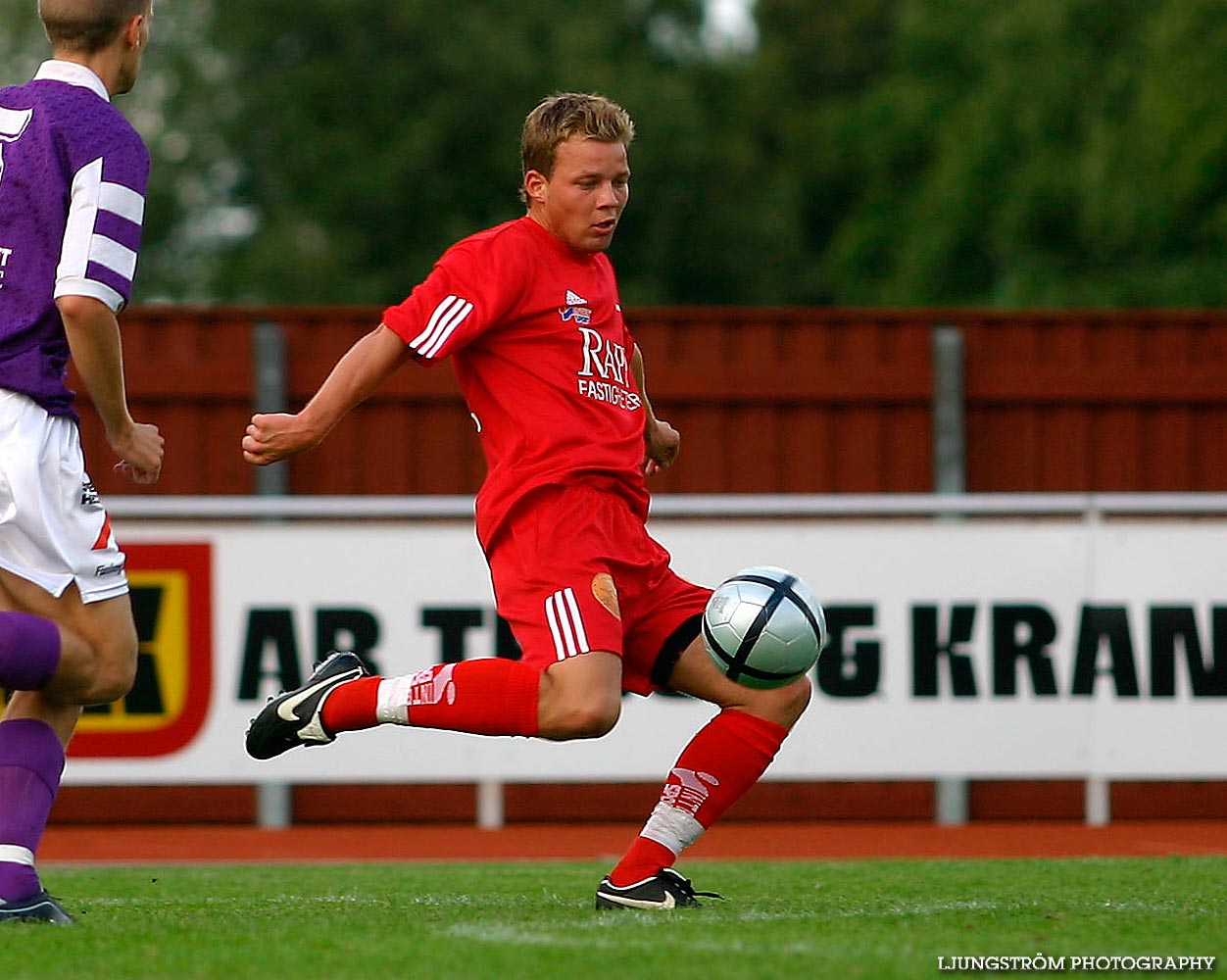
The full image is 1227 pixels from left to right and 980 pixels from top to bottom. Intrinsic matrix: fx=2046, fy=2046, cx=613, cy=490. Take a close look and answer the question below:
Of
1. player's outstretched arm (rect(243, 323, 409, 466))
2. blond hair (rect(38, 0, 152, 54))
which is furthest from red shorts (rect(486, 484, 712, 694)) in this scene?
blond hair (rect(38, 0, 152, 54))

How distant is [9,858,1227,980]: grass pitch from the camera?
4199mm

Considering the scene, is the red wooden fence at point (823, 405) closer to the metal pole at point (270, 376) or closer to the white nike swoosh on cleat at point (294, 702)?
the metal pole at point (270, 376)

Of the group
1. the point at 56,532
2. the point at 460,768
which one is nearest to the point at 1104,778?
the point at 460,768

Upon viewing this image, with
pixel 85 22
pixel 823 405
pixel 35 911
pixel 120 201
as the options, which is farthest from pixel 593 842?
pixel 85 22

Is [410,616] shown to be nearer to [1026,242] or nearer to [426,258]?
[1026,242]

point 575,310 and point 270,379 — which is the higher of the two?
point 270,379

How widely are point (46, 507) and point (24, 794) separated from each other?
2.29ft

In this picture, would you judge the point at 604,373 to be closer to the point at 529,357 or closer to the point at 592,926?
the point at 529,357

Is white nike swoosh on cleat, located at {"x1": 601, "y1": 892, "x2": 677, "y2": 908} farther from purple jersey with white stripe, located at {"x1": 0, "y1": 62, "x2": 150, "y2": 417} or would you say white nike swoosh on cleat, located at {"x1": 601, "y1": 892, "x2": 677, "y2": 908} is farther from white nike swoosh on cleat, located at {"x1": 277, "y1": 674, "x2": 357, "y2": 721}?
purple jersey with white stripe, located at {"x1": 0, "y1": 62, "x2": 150, "y2": 417}

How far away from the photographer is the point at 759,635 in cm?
502

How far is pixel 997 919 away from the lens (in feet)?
16.5

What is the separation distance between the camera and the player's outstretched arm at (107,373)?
454 centimetres

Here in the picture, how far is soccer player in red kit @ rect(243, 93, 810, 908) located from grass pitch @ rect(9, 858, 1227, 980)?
1.38ft

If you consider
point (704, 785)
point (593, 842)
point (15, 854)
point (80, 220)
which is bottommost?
point (593, 842)
